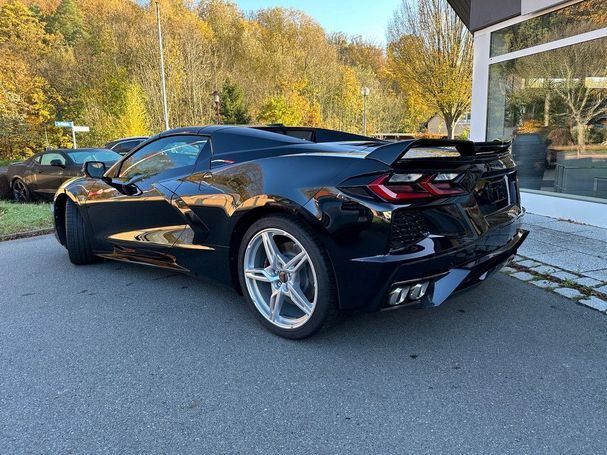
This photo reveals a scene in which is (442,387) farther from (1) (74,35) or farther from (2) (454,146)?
(1) (74,35)

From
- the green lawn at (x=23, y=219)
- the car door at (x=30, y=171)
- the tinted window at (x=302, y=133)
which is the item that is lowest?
the green lawn at (x=23, y=219)

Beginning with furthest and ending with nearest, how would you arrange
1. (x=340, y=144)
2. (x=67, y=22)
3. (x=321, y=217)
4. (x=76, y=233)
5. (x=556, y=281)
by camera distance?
(x=67, y=22)
(x=76, y=233)
(x=556, y=281)
(x=340, y=144)
(x=321, y=217)

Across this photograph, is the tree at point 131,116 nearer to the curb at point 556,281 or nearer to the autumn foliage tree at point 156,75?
the autumn foliage tree at point 156,75

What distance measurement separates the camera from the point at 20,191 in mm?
10453

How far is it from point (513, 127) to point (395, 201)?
662 centimetres

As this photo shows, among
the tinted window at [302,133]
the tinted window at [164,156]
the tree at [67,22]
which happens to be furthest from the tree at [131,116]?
the tinted window at [302,133]

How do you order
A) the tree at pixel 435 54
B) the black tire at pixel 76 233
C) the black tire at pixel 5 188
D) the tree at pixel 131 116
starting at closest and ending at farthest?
1. the black tire at pixel 76 233
2. the black tire at pixel 5 188
3. the tree at pixel 435 54
4. the tree at pixel 131 116

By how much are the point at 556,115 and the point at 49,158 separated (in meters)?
10.2

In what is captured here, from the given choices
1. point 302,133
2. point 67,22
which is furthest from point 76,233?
point 67,22

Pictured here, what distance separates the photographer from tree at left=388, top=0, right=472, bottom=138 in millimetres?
17141

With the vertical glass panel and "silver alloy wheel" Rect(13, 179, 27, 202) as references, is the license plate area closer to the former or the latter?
the vertical glass panel

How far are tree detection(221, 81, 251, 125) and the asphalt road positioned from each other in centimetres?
2927

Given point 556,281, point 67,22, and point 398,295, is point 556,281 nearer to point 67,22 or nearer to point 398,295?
point 398,295

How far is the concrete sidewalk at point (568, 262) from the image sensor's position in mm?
3573
